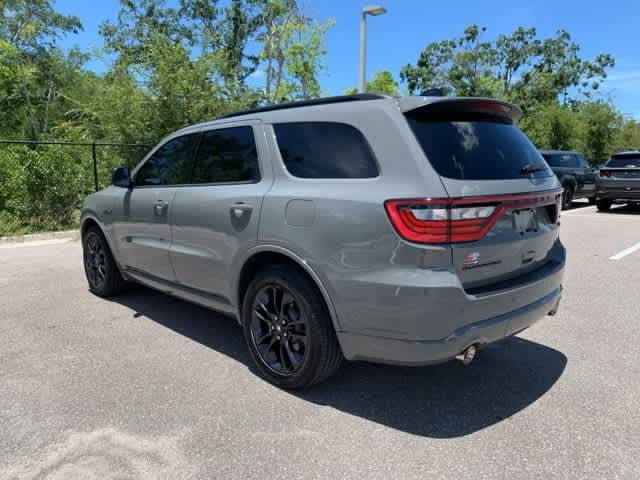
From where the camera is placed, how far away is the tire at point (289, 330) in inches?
111

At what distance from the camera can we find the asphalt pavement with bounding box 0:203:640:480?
7.79ft

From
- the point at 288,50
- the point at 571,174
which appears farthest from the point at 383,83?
the point at 571,174

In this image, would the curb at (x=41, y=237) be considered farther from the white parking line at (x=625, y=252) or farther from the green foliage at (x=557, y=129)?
the green foliage at (x=557, y=129)

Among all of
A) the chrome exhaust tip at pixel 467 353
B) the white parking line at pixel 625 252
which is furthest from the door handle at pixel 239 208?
the white parking line at pixel 625 252

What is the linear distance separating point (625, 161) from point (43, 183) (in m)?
14.6

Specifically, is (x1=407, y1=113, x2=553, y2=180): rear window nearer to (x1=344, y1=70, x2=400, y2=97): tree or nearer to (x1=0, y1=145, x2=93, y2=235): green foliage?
(x1=0, y1=145, x2=93, y2=235): green foliage

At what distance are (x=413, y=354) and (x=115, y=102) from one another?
10.7m

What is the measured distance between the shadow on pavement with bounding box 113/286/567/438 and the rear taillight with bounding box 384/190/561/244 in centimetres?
109

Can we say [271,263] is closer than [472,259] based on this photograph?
No

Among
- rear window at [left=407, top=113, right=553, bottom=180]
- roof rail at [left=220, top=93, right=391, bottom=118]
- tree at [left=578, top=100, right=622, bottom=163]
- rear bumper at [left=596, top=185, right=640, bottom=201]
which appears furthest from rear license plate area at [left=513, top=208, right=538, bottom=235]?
tree at [left=578, top=100, right=622, bottom=163]

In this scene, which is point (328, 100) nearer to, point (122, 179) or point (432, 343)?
point (432, 343)

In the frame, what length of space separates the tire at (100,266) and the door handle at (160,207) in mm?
1230

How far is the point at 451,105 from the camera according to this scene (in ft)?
8.94

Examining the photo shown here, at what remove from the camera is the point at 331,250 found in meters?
2.66
